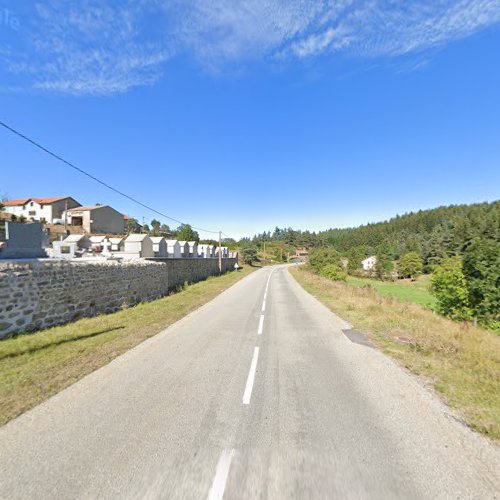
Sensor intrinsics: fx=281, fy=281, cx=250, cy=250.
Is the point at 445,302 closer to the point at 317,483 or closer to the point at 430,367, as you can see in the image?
the point at 430,367

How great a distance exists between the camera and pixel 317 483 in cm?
292

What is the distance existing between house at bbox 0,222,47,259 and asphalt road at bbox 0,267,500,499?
21.3 ft

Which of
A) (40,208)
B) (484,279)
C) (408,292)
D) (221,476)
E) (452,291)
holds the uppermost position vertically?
(40,208)

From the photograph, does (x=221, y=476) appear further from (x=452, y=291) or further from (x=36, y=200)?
(x=36, y=200)

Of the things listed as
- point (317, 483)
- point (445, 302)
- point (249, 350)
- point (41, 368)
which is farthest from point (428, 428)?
point (445, 302)

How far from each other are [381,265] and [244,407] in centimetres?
9115

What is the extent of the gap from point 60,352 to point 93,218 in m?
64.2

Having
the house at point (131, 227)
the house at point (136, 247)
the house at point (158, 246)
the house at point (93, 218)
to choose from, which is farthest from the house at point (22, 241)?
the house at point (131, 227)

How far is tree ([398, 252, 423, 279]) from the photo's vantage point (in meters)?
85.6

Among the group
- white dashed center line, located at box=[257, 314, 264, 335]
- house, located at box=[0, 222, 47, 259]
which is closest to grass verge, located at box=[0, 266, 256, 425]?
house, located at box=[0, 222, 47, 259]

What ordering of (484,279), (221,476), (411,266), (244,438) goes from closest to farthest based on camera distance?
(221,476) → (244,438) → (484,279) → (411,266)

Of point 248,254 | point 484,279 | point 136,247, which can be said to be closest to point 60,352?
point 136,247

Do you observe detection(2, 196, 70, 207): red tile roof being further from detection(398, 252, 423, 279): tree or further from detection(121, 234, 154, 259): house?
detection(398, 252, 423, 279): tree

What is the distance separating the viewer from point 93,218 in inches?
2472
